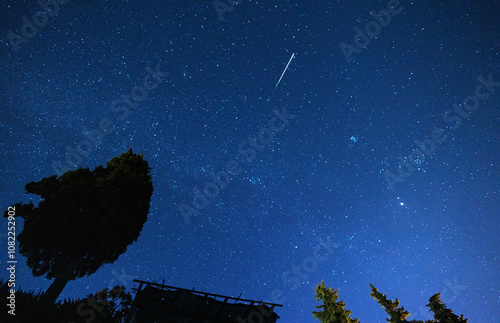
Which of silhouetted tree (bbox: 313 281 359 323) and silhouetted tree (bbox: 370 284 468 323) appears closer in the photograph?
silhouetted tree (bbox: 370 284 468 323)

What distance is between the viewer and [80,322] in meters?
12.3

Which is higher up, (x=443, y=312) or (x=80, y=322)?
(x=443, y=312)

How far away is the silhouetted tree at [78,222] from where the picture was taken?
13.4 metres

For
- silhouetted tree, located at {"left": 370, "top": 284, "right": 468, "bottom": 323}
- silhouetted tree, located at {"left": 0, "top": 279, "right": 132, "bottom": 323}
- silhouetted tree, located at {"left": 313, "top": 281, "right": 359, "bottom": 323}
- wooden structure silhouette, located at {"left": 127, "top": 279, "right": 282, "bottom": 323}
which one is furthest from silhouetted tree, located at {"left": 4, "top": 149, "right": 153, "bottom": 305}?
silhouetted tree, located at {"left": 370, "top": 284, "right": 468, "bottom": 323}

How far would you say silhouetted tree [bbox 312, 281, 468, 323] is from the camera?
36.7 ft

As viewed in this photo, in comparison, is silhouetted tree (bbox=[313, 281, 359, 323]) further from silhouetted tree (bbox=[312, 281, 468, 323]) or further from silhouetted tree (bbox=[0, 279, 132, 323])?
silhouetted tree (bbox=[0, 279, 132, 323])

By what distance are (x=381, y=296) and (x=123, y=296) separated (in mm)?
16078

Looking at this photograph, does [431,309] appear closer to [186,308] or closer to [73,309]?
[186,308]

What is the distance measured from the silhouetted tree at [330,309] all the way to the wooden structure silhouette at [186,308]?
3.70 metres

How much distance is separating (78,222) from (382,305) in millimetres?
18205

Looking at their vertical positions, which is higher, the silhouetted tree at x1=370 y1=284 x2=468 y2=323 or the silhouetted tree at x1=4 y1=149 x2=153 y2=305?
the silhouetted tree at x1=4 y1=149 x2=153 y2=305

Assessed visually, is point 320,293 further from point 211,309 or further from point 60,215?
point 60,215

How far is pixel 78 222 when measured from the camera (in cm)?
1376

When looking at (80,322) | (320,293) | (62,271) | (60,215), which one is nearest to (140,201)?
(60,215)
